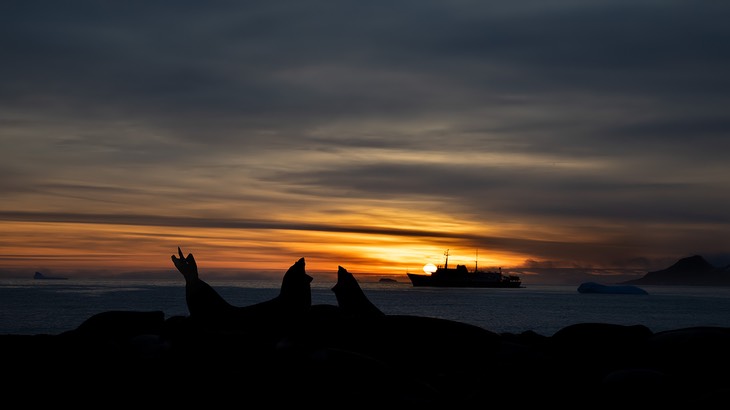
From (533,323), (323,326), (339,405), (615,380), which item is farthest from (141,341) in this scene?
(533,323)

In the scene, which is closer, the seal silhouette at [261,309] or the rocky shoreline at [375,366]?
the rocky shoreline at [375,366]

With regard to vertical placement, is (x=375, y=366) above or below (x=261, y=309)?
below

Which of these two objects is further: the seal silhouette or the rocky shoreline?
the seal silhouette

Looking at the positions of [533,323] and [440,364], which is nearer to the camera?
[440,364]

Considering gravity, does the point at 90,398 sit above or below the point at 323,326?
below

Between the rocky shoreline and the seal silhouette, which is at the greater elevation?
the seal silhouette

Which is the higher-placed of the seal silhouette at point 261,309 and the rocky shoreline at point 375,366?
the seal silhouette at point 261,309

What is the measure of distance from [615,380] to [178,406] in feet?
15.1

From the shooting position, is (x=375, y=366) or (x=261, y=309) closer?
(x=375, y=366)

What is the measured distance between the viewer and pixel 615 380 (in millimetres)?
8156

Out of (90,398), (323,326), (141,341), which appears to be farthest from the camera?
(323,326)

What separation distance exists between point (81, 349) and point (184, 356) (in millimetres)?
1224

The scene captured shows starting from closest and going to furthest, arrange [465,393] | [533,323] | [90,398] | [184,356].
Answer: [90,398] → [465,393] → [184,356] → [533,323]

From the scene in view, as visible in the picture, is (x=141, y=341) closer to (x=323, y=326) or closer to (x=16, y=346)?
(x=16, y=346)
